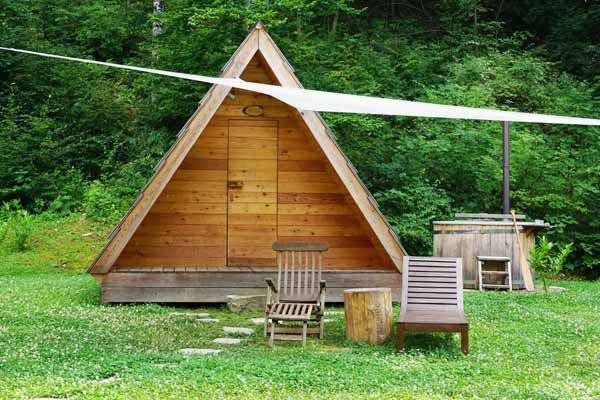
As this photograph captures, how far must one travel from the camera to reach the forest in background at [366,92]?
13.9 m

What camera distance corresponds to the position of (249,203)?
1034 centimetres

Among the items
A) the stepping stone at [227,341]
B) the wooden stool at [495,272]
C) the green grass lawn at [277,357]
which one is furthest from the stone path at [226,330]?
the wooden stool at [495,272]

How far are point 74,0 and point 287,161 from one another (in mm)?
13216

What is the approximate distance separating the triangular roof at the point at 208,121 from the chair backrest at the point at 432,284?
1405 mm

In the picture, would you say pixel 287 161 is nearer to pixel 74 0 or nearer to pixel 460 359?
pixel 460 359

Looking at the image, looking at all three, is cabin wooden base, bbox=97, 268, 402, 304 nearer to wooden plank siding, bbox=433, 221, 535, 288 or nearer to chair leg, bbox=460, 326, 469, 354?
wooden plank siding, bbox=433, 221, 535, 288

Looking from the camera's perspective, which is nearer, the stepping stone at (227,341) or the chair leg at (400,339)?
the chair leg at (400,339)

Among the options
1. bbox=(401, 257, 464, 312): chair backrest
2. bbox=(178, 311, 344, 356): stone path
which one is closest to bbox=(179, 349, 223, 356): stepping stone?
bbox=(178, 311, 344, 356): stone path

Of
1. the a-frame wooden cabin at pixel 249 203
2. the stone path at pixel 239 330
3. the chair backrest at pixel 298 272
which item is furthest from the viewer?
the a-frame wooden cabin at pixel 249 203

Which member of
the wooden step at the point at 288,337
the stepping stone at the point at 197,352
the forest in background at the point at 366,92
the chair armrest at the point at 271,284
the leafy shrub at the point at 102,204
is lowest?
the stepping stone at the point at 197,352

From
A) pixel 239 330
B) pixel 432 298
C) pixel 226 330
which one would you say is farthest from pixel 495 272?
pixel 226 330

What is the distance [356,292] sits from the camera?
729 centimetres

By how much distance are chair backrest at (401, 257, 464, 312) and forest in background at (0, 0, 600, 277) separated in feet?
16.9

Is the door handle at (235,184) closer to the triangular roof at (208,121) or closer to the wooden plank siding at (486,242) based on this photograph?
the triangular roof at (208,121)
